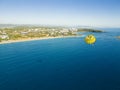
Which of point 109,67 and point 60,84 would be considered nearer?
point 60,84

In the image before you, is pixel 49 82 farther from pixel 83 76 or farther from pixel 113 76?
pixel 113 76

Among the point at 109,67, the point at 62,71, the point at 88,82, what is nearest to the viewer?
the point at 88,82

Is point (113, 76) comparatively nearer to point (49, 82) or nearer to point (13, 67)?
point (49, 82)

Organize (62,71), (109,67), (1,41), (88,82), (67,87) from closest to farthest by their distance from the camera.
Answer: (67,87) < (88,82) < (62,71) < (109,67) < (1,41)

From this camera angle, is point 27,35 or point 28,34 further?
point 28,34

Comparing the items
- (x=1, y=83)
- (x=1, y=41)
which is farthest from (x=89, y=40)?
(x=1, y=41)

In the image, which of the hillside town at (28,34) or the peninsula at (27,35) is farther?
the hillside town at (28,34)

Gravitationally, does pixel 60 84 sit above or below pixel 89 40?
below

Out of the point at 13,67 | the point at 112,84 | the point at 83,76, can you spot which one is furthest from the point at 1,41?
the point at 112,84

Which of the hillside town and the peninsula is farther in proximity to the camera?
the hillside town
